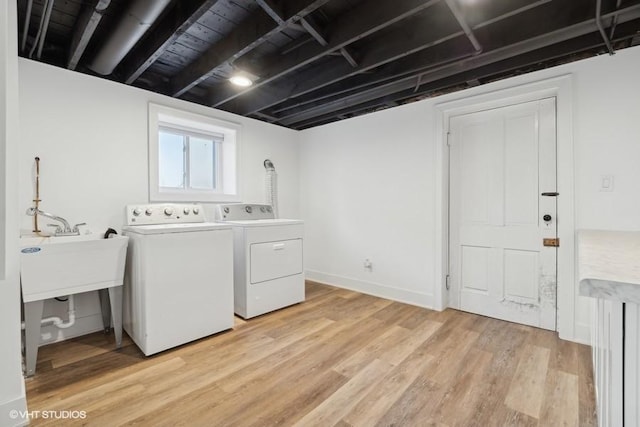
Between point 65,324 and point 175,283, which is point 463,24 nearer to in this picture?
point 175,283

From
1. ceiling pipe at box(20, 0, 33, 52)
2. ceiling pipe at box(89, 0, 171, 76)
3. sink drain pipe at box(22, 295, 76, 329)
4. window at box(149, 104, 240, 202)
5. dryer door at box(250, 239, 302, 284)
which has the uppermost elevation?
ceiling pipe at box(20, 0, 33, 52)

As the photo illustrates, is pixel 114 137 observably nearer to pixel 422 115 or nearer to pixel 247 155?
pixel 247 155

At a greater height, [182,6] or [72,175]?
[182,6]

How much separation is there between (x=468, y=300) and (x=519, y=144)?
58.5 inches

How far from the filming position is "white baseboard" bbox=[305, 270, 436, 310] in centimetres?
296

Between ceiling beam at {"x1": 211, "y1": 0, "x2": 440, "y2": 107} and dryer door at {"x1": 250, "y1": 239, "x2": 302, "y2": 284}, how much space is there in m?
1.52

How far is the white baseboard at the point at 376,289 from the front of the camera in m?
2.96

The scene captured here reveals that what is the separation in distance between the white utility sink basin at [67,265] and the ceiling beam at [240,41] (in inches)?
56.7

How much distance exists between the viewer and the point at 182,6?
174cm

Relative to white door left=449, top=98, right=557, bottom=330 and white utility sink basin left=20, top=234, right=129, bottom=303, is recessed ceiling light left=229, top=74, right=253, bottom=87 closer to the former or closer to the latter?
white utility sink basin left=20, top=234, right=129, bottom=303

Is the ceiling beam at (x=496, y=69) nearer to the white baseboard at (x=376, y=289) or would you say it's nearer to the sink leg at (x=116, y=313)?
the white baseboard at (x=376, y=289)

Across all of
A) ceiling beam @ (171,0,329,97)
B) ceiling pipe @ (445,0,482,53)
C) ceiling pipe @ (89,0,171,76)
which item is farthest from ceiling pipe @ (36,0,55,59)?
ceiling pipe @ (445,0,482,53)

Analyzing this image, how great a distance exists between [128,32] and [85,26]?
0.28m

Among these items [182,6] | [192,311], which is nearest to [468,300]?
[192,311]
